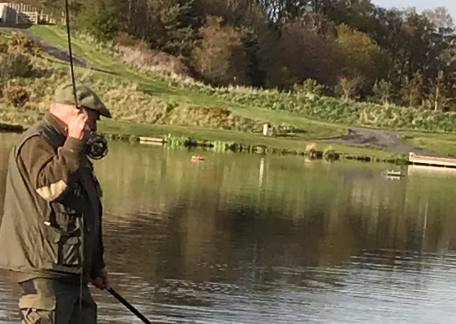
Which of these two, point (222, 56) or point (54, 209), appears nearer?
point (54, 209)

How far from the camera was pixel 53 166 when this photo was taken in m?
5.33

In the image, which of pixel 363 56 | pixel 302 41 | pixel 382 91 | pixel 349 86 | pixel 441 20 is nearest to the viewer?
pixel 349 86

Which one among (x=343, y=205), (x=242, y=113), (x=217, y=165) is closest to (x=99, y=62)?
(x=242, y=113)

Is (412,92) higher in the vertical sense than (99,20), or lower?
lower

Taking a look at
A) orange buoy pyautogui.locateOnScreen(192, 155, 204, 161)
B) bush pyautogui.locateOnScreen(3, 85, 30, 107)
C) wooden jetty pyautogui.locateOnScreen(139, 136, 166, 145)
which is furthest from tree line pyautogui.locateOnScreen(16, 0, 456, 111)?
orange buoy pyautogui.locateOnScreen(192, 155, 204, 161)

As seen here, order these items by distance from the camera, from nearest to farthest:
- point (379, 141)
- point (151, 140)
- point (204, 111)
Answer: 1. point (151, 140)
2. point (379, 141)
3. point (204, 111)

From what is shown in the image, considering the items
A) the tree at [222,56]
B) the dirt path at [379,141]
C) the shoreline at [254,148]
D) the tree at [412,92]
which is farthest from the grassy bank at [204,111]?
the tree at [412,92]

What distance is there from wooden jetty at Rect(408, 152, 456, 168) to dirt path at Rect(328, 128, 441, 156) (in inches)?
49.2

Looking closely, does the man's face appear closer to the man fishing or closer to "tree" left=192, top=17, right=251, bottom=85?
the man fishing

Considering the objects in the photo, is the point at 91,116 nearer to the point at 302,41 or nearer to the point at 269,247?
the point at 269,247

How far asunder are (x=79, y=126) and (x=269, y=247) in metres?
10.5

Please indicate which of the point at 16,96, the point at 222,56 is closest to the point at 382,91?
the point at 222,56

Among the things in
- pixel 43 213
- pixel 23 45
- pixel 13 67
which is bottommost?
pixel 43 213

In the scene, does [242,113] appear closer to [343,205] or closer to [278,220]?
[343,205]
